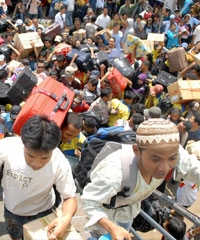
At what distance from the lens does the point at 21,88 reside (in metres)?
4.94

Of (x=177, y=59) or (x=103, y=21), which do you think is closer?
(x=177, y=59)

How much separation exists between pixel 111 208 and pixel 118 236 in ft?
0.89

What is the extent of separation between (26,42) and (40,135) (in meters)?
6.69

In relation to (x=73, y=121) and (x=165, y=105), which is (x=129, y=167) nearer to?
(x=73, y=121)

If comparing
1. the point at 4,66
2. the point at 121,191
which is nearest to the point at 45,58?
the point at 4,66

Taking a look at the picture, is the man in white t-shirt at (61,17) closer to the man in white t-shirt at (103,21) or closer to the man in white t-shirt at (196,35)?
the man in white t-shirt at (103,21)

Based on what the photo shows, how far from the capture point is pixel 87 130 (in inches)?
180

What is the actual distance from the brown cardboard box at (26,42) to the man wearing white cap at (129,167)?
662cm

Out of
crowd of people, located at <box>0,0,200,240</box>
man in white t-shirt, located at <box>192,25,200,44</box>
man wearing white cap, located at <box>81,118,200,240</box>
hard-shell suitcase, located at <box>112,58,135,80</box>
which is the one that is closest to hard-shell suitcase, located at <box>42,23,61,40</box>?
crowd of people, located at <box>0,0,200,240</box>

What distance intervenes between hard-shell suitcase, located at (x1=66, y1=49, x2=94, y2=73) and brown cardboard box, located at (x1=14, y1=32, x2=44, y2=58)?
55.0 inches

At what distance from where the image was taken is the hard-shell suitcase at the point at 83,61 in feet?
22.4

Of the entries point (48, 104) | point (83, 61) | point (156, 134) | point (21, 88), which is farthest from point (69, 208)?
point (83, 61)

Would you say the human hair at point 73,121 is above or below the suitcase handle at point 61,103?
below

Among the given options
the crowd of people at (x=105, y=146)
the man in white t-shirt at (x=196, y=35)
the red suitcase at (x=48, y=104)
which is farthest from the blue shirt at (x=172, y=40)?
the red suitcase at (x=48, y=104)
